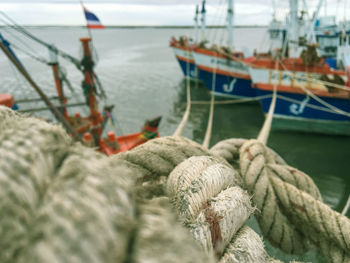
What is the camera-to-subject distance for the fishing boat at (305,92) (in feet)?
26.9

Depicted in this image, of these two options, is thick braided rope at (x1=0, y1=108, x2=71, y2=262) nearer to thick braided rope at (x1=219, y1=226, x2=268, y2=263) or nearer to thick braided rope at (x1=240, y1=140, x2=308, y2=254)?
thick braided rope at (x1=219, y1=226, x2=268, y2=263)

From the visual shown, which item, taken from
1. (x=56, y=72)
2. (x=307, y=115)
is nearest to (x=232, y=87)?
(x=307, y=115)

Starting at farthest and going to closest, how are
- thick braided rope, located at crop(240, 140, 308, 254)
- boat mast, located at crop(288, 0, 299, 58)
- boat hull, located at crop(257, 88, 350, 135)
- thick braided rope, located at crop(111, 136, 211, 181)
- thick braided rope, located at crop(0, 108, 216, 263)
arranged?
boat mast, located at crop(288, 0, 299, 58) < boat hull, located at crop(257, 88, 350, 135) < thick braided rope, located at crop(240, 140, 308, 254) < thick braided rope, located at crop(111, 136, 211, 181) < thick braided rope, located at crop(0, 108, 216, 263)

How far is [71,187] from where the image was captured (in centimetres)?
33

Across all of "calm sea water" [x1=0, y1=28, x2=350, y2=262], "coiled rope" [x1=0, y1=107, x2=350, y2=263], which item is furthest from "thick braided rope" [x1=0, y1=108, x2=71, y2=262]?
"calm sea water" [x1=0, y1=28, x2=350, y2=262]

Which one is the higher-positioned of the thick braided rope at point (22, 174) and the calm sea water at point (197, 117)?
the thick braided rope at point (22, 174)

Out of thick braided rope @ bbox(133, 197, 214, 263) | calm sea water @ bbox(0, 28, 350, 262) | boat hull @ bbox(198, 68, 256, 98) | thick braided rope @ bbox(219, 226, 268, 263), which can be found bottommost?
calm sea water @ bbox(0, 28, 350, 262)

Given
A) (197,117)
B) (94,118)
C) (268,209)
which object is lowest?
(197,117)

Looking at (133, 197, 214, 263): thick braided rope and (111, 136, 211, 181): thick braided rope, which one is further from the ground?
(133, 197, 214, 263): thick braided rope

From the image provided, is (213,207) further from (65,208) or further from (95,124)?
(95,124)

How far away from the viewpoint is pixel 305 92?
844 cm

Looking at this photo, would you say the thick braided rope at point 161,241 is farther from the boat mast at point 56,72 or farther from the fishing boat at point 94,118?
the boat mast at point 56,72

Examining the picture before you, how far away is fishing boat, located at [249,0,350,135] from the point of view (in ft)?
26.9

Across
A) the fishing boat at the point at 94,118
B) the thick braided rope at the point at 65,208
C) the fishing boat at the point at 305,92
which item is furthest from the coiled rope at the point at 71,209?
the fishing boat at the point at 305,92
